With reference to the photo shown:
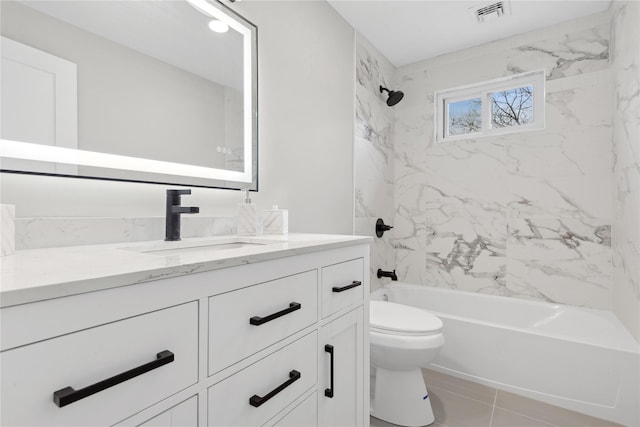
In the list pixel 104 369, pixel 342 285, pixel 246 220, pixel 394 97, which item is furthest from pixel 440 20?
pixel 104 369

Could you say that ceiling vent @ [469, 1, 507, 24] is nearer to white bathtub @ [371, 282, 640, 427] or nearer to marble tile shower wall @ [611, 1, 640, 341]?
marble tile shower wall @ [611, 1, 640, 341]

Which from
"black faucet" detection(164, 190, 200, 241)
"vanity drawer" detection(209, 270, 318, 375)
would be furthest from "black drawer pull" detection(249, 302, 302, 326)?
"black faucet" detection(164, 190, 200, 241)

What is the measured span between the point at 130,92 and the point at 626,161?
249cm

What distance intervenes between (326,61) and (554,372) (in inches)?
88.1

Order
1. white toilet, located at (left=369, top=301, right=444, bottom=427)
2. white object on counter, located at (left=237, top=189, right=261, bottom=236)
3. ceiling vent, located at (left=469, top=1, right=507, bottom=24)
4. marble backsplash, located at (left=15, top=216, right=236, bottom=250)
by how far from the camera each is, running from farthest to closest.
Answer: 1. ceiling vent, located at (left=469, top=1, right=507, bottom=24)
2. white toilet, located at (left=369, top=301, right=444, bottom=427)
3. white object on counter, located at (left=237, top=189, right=261, bottom=236)
4. marble backsplash, located at (left=15, top=216, right=236, bottom=250)

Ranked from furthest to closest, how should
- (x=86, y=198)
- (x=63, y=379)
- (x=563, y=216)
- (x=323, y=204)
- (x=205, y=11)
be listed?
1. (x=563, y=216)
2. (x=323, y=204)
3. (x=205, y=11)
4. (x=86, y=198)
5. (x=63, y=379)

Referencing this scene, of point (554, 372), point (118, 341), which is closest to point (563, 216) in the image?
point (554, 372)

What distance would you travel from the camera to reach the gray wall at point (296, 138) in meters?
1.05

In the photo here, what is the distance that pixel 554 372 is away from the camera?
1.79 metres

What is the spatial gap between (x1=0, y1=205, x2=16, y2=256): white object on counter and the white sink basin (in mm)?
250

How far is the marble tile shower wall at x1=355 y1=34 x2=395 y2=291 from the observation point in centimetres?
243

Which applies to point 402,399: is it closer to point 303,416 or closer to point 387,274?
point 303,416

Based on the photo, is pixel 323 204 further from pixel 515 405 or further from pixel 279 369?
pixel 515 405

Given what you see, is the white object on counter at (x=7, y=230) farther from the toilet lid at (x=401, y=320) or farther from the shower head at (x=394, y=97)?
the shower head at (x=394, y=97)
